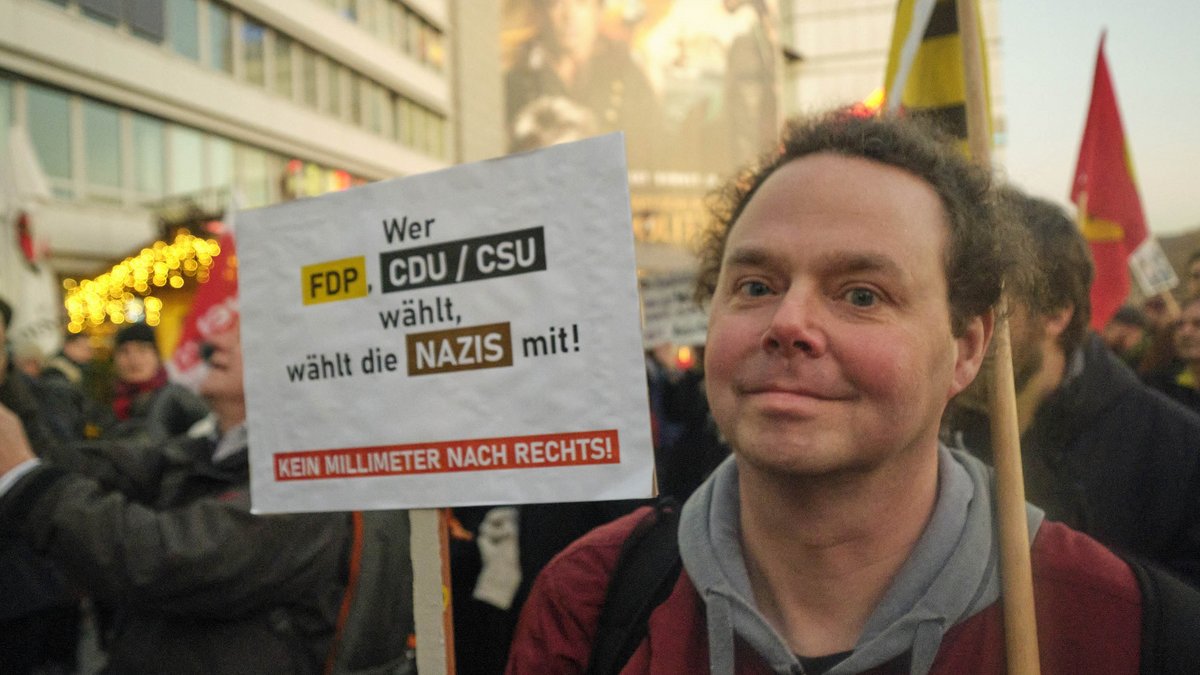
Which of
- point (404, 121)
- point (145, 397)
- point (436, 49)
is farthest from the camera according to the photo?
point (436, 49)

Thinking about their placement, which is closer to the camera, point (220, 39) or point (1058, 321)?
point (1058, 321)

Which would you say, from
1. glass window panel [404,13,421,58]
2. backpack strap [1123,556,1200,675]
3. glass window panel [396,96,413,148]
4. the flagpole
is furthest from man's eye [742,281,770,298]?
glass window panel [404,13,421,58]

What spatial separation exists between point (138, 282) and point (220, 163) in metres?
5.03

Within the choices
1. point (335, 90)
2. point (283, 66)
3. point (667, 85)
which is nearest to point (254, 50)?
point (283, 66)

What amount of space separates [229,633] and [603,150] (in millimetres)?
1545

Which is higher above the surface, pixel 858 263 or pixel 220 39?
pixel 220 39

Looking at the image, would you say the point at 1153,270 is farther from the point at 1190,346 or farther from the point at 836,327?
the point at 836,327

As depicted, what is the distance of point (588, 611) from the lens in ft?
5.16

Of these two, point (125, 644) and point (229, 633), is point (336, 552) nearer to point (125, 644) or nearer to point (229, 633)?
point (229, 633)

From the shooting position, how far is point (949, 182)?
1.51 metres

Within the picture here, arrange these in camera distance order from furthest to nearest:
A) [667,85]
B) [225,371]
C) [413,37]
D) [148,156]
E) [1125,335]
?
1. [413,37]
2. [148,156]
3. [667,85]
4. [1125,335]
5. [225,371]

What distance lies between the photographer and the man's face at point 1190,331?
3.73 metres

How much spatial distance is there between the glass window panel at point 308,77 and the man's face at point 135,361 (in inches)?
849

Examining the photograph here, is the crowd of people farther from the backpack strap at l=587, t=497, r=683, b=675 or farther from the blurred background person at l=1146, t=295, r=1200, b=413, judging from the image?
the blurred background person at l=1146, t=295, r=1200, b=413
